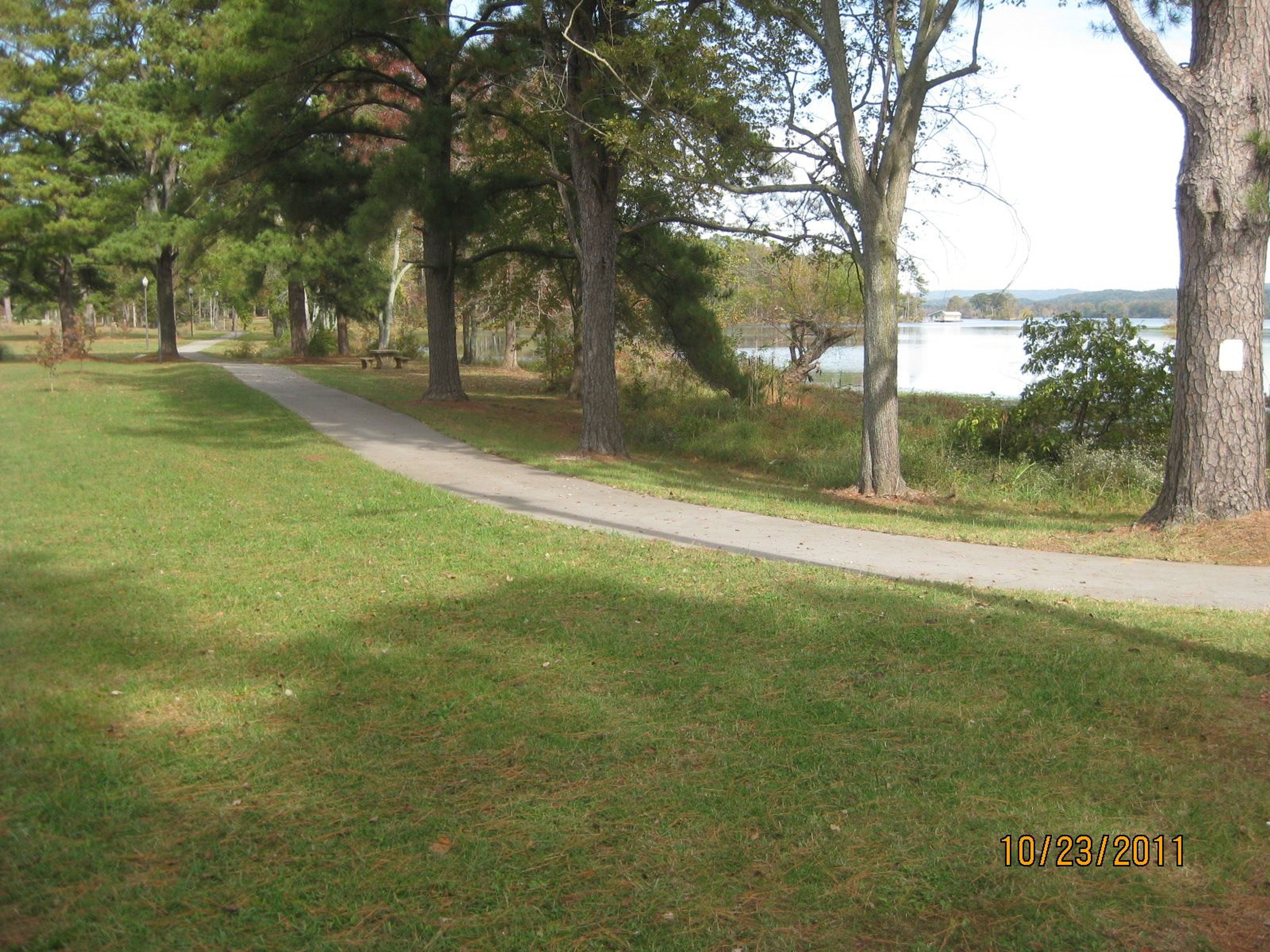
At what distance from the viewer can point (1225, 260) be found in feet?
30.5

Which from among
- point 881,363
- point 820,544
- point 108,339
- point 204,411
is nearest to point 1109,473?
point 881,363

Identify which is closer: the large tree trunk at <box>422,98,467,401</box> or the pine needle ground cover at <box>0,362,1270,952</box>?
the pine needle ground cover at <box>0,362,1270,952</box>

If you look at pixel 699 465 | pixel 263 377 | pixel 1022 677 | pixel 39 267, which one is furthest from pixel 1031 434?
pixel 39 267

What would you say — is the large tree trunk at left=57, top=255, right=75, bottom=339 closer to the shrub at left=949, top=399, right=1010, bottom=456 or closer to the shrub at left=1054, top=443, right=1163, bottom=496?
the shrub at left=949, top=399, right=1010, bottom=456

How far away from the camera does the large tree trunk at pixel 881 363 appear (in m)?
12.5

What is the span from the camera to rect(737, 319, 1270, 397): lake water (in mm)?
21891

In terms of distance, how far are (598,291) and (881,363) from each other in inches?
201

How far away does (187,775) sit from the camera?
4.38 meters

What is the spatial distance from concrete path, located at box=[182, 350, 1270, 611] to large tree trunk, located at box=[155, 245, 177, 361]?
22982 millimetres

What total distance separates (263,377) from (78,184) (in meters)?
10.8

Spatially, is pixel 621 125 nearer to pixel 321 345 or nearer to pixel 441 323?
pixel 441 323

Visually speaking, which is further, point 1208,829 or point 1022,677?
point 1022,677

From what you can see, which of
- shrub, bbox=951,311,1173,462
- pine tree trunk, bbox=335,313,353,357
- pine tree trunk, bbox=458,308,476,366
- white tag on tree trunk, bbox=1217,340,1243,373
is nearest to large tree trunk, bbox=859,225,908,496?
shrub, bbox=951,311,1173,462

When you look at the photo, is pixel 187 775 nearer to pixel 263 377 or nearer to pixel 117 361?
pixel 263 377
